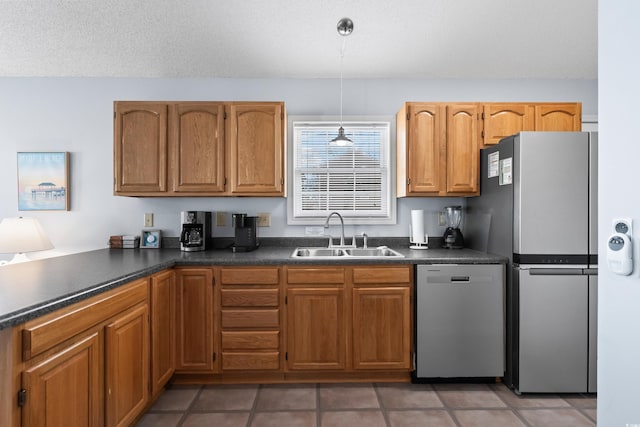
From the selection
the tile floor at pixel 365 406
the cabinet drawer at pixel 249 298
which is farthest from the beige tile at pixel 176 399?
the cabinet drawer at pixel 249 298

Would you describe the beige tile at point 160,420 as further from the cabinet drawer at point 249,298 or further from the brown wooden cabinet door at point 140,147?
the brown wooden cabinet door at point 140,147

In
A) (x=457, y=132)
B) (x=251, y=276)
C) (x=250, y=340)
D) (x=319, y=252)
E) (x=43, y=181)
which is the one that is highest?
(x=457, y=132)

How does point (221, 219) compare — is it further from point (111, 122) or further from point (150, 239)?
point (111, 122)

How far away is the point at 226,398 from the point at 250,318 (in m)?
0.53

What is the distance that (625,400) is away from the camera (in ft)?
3.59

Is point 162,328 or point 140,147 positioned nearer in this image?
point 162,328

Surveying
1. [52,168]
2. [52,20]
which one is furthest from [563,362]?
[52,168]

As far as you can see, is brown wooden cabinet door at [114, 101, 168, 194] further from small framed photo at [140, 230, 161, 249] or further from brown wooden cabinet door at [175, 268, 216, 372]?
brown wooden cabinet door at [175, 268, 216, 372]

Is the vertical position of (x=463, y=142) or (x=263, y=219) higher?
(x=463, y=142)

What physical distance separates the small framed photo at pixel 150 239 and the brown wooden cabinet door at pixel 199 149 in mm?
593

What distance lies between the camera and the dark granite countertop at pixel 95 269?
123 centimetres

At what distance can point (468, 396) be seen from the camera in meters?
2.29

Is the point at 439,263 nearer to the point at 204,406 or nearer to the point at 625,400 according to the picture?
the point at 625,400

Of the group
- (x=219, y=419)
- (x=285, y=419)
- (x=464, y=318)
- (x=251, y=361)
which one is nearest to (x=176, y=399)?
(x=219, y=419)
